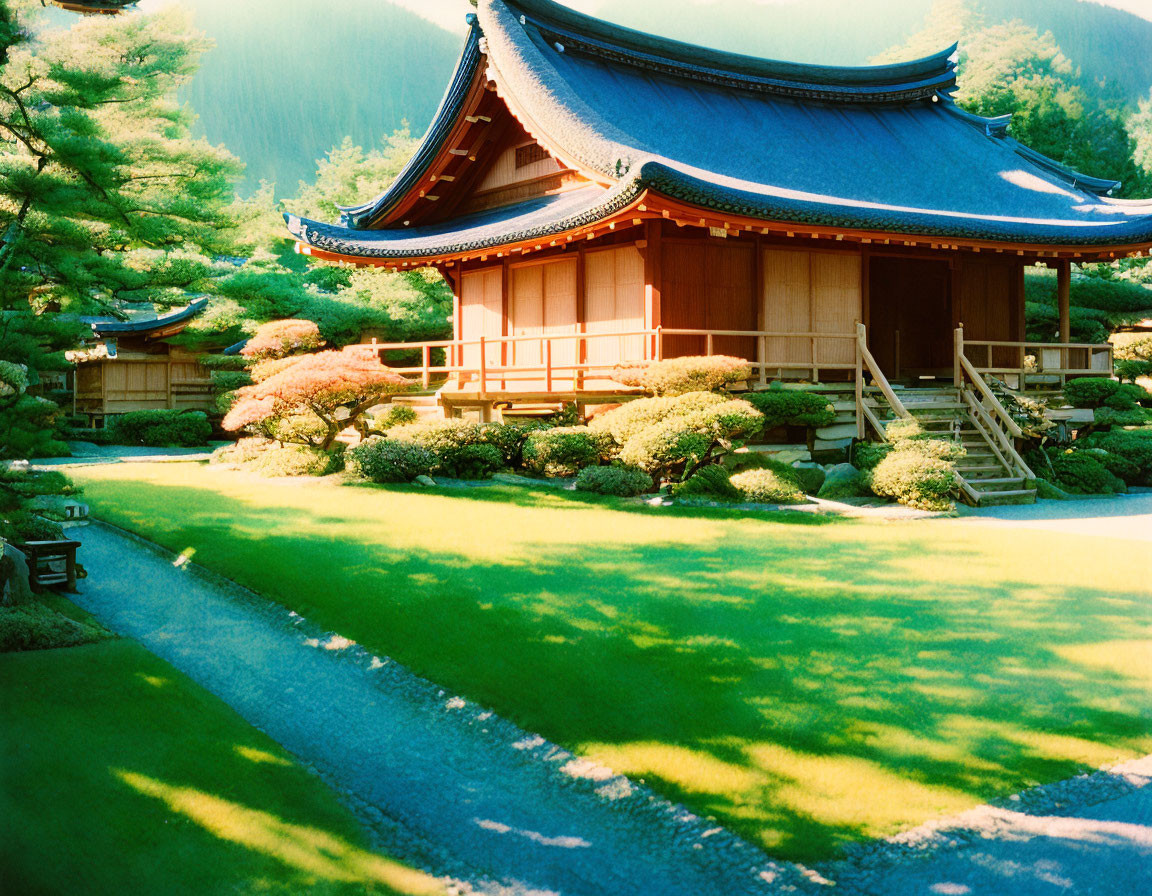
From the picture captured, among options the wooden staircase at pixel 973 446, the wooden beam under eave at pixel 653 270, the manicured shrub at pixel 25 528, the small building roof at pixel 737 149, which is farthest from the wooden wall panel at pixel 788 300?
the manicured shrub at pixel 25 528

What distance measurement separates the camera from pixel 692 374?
14078 millimetres

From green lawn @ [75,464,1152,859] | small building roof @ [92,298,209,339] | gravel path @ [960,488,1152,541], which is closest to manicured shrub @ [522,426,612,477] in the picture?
green lawn @ [75,464,1152,859]

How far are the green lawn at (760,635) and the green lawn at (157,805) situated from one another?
1.46m

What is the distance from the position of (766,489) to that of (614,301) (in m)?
6.06

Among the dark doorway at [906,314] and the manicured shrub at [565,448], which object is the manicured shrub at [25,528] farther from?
the dark doorway at [906,314]

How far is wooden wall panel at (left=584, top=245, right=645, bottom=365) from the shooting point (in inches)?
672

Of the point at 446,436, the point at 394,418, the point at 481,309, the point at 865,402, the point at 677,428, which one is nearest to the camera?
the point at 677,428

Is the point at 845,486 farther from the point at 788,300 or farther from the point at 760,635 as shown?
the point at 760,635

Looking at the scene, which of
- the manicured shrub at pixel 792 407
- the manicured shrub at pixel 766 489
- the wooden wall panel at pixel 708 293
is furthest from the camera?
the wooden wall panel at pixel 708 293

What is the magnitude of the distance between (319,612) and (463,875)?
4054 mm

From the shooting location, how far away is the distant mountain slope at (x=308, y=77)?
133 meters

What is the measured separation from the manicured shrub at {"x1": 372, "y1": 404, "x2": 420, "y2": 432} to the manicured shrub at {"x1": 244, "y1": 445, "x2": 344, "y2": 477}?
6.25ft

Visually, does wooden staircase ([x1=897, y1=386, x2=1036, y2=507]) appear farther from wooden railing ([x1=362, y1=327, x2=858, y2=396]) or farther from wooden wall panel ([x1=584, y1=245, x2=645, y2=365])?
wooden wall panel ([x1=584, y1=245, x2=645, y2=365])

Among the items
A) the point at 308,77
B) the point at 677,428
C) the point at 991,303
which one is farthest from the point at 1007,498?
the point at 308,77
